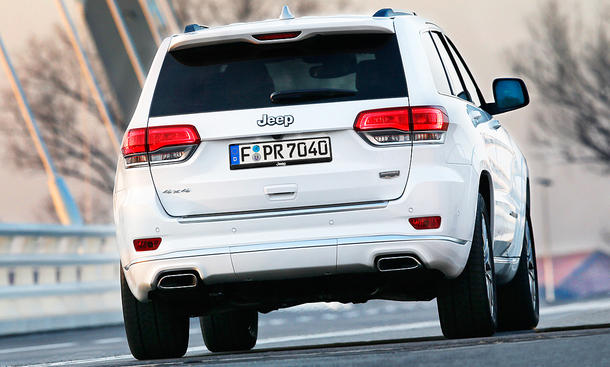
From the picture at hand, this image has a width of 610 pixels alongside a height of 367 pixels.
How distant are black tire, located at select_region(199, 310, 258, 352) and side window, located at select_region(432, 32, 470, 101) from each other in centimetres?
199

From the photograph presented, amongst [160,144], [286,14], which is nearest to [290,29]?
[286,14]

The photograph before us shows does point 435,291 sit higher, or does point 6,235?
point 435,291

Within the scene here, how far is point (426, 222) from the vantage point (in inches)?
306

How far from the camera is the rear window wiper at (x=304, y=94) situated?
7.90m

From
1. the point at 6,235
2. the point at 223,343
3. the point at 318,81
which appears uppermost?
the point at 318,81

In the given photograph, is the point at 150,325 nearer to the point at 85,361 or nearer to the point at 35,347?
the point at 85,361

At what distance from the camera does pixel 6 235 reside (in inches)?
648

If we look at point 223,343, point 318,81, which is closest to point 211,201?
A: point 318,81

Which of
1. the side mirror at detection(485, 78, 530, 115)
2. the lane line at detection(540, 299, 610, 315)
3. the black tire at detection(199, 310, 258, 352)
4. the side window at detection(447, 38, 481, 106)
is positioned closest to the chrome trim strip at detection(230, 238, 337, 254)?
the side window at detection(447, 38, 481, 106)

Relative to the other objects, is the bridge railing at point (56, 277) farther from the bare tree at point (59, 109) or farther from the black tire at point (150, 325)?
the bare tree at point (59, 109)

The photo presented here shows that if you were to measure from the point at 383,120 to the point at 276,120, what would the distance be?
507 mm

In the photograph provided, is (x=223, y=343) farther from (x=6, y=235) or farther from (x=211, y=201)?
(x=6, y=235)

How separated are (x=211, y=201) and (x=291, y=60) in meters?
0.82

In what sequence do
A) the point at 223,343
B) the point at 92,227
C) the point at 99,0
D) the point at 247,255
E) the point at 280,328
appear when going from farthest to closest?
the point at 99,0 < the point at 92,227 < the point at 280,328 < the point at 223,343 < the point at 247,255
